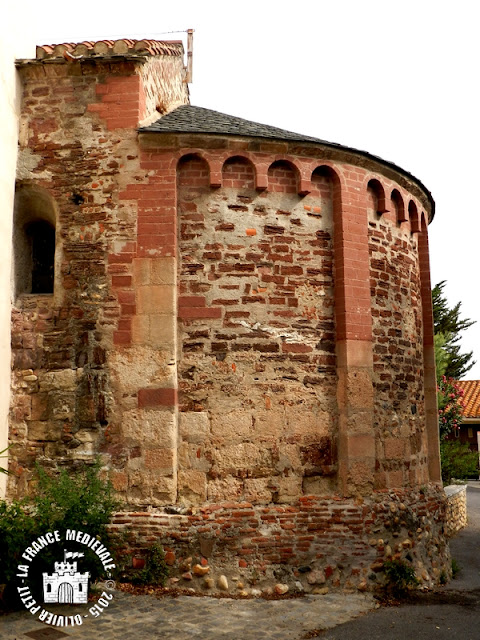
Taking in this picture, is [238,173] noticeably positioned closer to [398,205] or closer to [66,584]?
[398,205]

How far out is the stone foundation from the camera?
5.94 metres

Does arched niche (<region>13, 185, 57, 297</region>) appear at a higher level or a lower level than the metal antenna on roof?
lower

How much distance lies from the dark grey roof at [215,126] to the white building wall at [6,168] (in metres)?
1.53

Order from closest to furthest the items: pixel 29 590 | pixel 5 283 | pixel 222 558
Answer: pixel 29 590, pixel 222 558, pixel 5 283

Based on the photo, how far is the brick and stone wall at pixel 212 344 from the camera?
616 centimetres

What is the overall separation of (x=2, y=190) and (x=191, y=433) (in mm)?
3429

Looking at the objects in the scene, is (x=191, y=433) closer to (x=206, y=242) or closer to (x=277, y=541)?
(x=277, y=541)

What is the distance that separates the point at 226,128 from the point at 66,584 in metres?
5.18

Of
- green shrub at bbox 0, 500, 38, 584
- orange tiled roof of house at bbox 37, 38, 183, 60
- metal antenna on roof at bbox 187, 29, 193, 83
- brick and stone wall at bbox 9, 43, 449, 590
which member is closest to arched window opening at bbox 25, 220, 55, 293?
brick and stone wall at bbox 9, 43, 449, 590

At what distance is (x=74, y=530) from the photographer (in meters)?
5.54

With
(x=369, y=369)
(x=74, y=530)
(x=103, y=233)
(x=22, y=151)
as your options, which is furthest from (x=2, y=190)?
Answer: (x=369, y=369)

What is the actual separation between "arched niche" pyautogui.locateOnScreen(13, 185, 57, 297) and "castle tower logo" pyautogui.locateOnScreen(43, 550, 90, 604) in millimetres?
3048

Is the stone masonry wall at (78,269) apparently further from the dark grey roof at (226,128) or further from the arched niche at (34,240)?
the dark grey roof at (226,128)

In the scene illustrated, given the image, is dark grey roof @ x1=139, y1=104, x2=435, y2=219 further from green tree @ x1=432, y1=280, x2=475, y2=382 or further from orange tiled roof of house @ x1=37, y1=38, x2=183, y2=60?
green tree @ x1=432, y1=280, x2=475, y2=382
